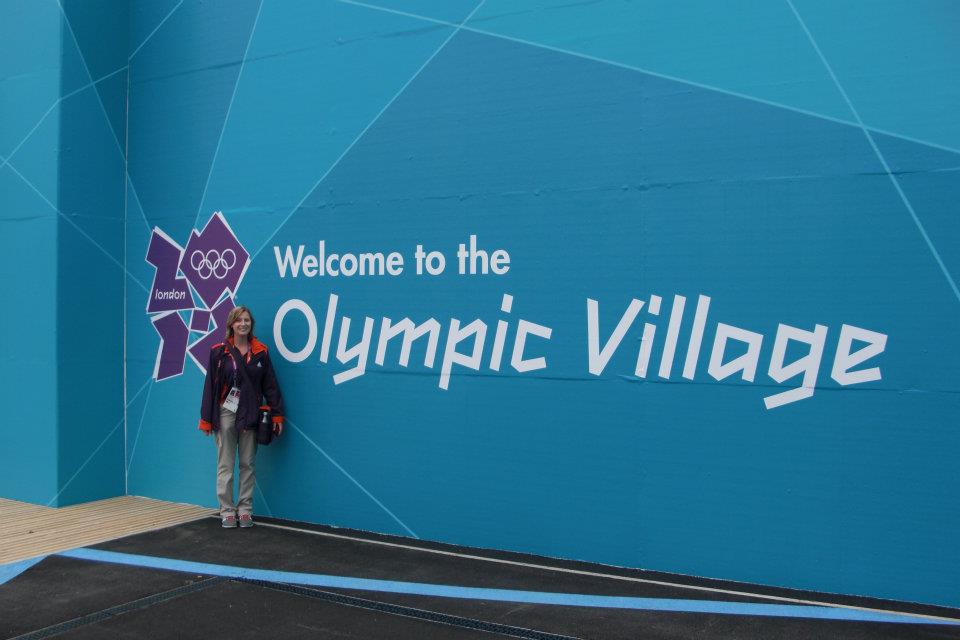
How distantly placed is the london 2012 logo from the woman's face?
58 cm

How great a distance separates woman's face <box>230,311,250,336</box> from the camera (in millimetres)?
6184

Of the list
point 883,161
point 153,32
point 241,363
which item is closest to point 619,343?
point 883,161

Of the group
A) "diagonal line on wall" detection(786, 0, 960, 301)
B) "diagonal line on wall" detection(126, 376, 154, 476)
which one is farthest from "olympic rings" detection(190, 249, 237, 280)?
"diagonal line on wall" detection(786, 0, 960, 301)

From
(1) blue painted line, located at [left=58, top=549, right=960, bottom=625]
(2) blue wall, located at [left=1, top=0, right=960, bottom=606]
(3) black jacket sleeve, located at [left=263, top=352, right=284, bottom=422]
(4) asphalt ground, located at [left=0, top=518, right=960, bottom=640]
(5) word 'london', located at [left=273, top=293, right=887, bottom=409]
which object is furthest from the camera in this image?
(3) black jacket sleeve, located at [left=263, top=352, right=284, bottom=422]

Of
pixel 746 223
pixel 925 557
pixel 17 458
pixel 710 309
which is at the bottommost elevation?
pixel 17 458

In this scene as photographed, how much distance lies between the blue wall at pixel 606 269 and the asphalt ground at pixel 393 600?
268mm

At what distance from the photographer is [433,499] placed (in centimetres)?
580

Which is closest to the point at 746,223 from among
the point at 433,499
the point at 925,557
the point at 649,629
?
the point at 925,557

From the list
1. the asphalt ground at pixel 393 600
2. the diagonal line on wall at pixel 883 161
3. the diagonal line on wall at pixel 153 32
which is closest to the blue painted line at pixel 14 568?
the asphalt ground at pixel 393 600

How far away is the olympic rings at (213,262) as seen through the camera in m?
6.77

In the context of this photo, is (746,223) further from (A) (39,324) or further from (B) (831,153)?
(A) (39,324)

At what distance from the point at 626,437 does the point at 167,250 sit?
4.23m

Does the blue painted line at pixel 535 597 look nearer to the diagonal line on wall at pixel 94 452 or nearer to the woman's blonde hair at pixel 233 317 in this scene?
the woman's blonde hair at pixel 233 317

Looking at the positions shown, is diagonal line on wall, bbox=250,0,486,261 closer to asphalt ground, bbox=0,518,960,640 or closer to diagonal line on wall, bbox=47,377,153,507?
diagonal line on wall, bbox=47,377,153,507
